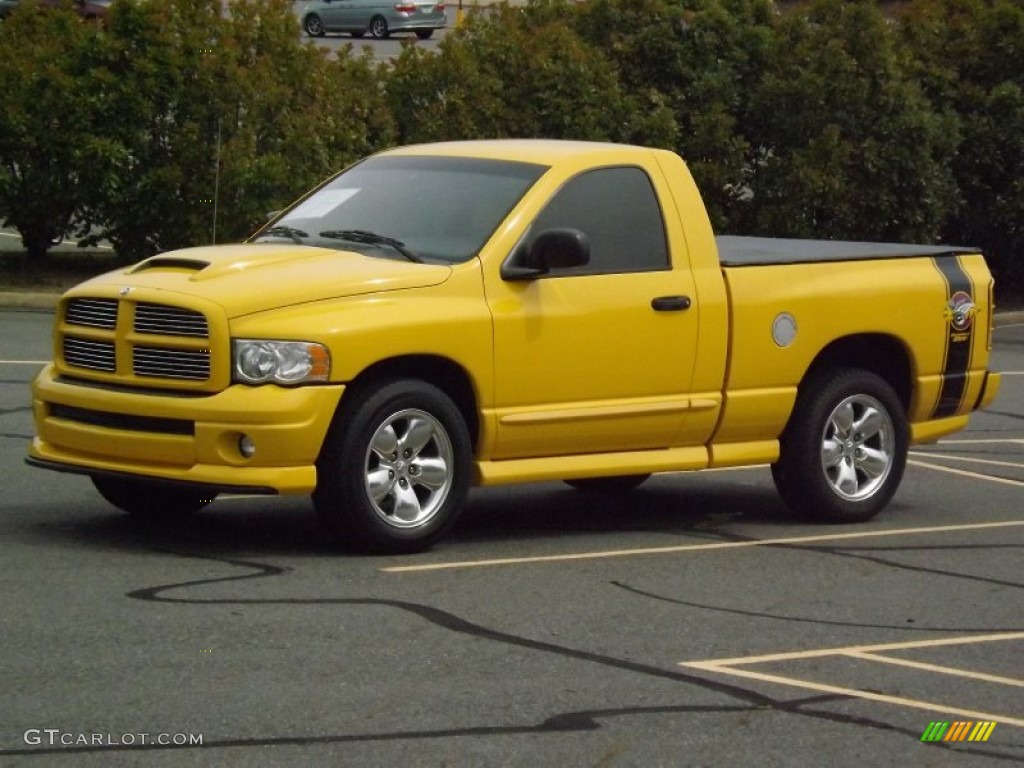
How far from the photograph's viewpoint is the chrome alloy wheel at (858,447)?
1066 cm

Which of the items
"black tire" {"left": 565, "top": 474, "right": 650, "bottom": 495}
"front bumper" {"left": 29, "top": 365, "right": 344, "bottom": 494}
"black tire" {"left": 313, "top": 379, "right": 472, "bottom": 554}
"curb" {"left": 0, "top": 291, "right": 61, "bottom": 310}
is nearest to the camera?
"front bumper" {"left": 29, "top": 365, "right": 344, "bottom": 494}

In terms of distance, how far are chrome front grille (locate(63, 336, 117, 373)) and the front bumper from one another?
0.47 ft

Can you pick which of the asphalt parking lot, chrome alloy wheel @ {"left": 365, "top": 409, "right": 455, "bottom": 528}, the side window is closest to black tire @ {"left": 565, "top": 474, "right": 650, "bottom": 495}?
the asphalt parking lot

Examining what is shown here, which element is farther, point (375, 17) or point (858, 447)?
point (375, 17)

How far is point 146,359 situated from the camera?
29.0ft

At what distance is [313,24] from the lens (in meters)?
50.1

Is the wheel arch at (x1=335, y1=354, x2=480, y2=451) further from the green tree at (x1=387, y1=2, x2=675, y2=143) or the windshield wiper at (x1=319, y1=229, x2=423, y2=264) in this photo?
the green tree at (x1=387, y1=2, x2=675, y2=143)

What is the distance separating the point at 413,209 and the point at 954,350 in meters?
3.26

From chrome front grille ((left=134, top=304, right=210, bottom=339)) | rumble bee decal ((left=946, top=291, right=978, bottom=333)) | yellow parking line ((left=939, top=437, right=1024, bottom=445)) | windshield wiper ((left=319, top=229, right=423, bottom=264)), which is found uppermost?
windshield wiper ((left=319, top=229, right=423, bottom=264))

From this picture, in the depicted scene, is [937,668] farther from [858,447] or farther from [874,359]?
[874,359]


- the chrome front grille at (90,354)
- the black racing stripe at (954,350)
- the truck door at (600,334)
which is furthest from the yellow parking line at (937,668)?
the black racing stripe at (954,350)

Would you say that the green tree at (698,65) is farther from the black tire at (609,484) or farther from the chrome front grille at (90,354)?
the chrome front grille at (90,354)

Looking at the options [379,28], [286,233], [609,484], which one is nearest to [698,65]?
[609,484]

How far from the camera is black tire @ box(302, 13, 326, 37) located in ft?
164
